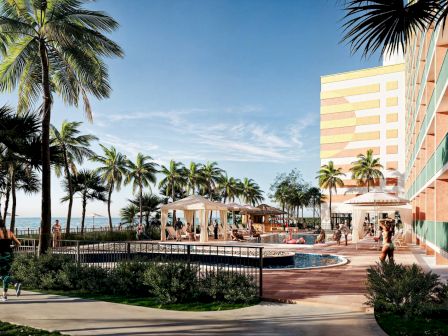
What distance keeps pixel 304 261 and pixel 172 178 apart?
127 feet

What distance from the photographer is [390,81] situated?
5944 cm

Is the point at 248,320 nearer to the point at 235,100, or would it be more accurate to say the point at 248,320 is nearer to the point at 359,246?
the point at 359,246

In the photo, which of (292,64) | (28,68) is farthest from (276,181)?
(28,68)

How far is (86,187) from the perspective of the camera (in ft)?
126

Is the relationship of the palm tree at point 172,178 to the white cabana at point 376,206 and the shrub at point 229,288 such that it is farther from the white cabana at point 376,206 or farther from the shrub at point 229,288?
the shrub at point 229,288

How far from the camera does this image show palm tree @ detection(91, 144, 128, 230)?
4622cm

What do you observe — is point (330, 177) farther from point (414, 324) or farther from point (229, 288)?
point (414, 324)

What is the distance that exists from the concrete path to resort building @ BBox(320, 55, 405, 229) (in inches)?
2001

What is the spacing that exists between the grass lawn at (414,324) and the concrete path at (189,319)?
0.23 meters

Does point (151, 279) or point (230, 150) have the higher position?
point (230, 150)

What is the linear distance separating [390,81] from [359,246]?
4115 cm

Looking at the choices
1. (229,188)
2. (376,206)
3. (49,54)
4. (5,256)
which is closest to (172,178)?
(229,188)

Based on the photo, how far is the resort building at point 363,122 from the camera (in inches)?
2318

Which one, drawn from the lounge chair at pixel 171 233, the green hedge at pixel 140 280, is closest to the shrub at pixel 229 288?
the green hedge at pixel 140 280
